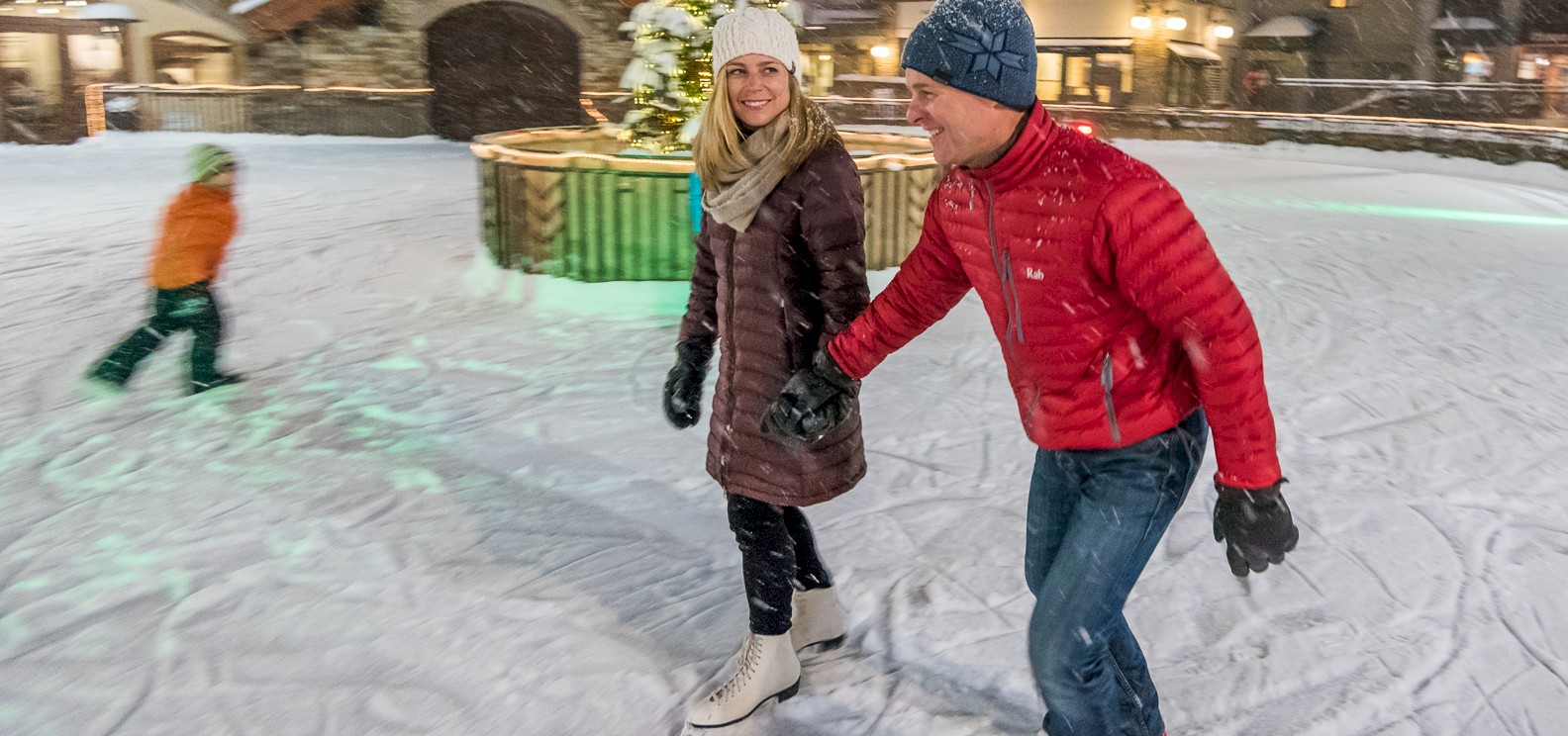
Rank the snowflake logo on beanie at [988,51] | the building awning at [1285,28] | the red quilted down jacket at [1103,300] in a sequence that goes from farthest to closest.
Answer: the building awning at [1285,28] → the snowflake logo on beanie at [988,51] → the red quilted down jacket at [1103,300]

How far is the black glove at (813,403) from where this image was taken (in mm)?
2049

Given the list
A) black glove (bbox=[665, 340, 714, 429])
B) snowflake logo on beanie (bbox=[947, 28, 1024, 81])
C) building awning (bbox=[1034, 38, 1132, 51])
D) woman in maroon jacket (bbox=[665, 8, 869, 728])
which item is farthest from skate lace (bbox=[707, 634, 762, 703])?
building awning (bbox=[1034, 38, 1132, 51])

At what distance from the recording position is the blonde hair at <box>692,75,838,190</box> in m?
2.14

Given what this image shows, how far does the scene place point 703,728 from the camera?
7.96 feet

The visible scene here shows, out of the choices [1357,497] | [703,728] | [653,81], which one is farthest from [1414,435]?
[653,81]

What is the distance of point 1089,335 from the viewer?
172 centimetres

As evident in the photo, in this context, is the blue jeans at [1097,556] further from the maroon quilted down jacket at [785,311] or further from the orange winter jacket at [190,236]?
the orange winter jacket at [190,236]

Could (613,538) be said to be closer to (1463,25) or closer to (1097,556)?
(1097,556)

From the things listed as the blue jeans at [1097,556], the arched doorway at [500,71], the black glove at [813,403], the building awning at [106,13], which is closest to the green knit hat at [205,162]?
the black glove at [813,403]

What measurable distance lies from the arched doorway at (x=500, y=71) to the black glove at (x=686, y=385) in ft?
64.7

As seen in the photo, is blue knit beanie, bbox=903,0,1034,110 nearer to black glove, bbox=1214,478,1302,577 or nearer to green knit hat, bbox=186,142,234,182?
black glove, bbox=1214,478,1302,577

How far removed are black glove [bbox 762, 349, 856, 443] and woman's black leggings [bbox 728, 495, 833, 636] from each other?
0.32 m

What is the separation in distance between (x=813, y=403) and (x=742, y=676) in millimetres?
746

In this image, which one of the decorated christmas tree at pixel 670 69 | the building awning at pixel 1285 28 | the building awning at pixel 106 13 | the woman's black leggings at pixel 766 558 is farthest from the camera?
the building awning at pixel 1285 28
